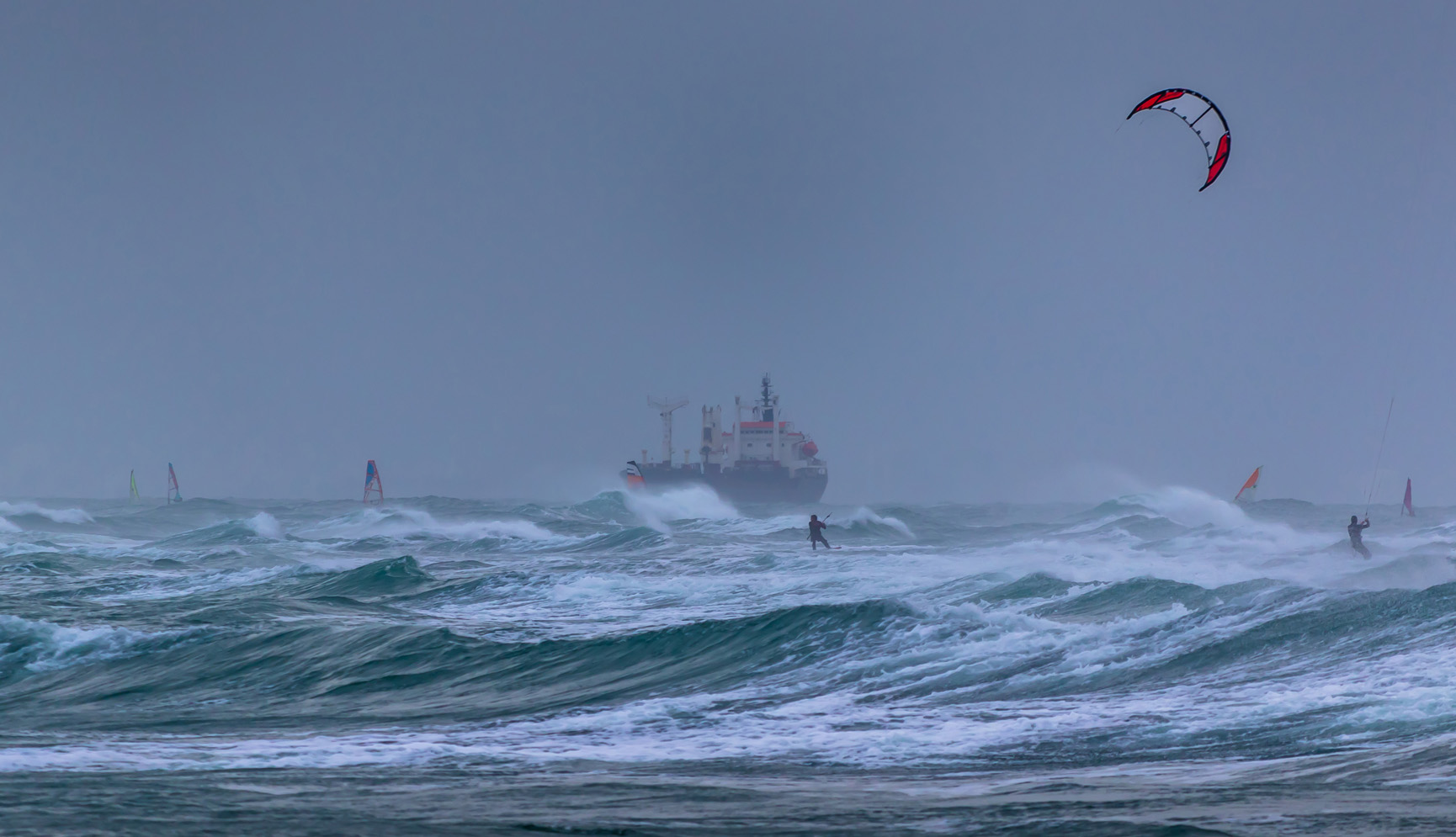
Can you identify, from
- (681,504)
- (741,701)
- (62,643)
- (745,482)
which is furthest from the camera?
(745,482)

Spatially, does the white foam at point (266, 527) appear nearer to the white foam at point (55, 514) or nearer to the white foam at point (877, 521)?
the white foam at point (55, 514)

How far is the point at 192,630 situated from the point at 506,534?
29.2 meters

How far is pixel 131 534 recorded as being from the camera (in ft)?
166

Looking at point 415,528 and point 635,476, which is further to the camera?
point 635,476

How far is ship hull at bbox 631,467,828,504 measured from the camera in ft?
278

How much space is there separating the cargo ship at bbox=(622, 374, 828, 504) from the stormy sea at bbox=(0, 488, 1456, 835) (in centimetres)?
5554

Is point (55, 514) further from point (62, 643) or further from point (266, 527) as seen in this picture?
point (62, 643)

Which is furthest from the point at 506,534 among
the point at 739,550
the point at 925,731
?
the point at 925,731

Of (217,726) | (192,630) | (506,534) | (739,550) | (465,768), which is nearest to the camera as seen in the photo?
(465,768)

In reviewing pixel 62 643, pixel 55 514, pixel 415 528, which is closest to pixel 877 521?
pixel 415 528

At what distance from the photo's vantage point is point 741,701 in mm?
13156

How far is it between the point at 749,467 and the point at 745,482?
1.14 meters

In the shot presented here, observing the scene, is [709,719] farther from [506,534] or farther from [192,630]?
[506,534]

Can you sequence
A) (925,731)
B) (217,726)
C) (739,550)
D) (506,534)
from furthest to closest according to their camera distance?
(506,534) → (739,550) → (217,726) → (925,731)
